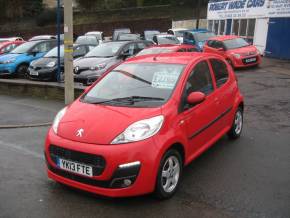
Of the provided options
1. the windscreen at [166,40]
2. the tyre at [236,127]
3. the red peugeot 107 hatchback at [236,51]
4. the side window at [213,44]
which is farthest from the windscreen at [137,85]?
the windscreen at [166,40]

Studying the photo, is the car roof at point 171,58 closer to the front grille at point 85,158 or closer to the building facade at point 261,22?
the front grille at point 85,158

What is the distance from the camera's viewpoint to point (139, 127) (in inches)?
162

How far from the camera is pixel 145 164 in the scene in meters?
3.93

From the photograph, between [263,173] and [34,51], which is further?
[34,51]

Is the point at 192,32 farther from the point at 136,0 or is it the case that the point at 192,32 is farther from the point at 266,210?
the point at 136,0

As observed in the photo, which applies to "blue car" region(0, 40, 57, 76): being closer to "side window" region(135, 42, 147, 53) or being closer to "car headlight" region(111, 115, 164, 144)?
"side window" region(135, 42, 147, 53)

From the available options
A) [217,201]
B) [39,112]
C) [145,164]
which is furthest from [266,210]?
[39,112]

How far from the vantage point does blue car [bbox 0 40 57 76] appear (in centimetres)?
1411

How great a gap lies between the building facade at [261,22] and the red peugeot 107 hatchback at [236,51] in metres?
3.84

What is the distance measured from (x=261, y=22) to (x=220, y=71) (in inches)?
699

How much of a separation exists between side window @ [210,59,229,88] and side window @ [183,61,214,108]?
0.86ft

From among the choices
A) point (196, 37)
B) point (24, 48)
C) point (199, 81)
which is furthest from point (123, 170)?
point (196, 37)

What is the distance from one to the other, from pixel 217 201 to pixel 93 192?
56.3 inches

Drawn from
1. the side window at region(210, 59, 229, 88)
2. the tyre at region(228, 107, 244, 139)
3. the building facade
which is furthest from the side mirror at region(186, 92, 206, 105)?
the building facade
